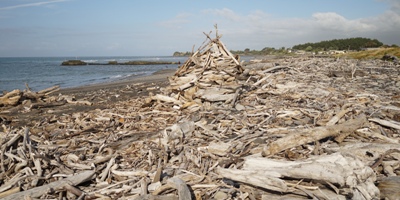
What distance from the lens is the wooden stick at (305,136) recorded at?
13.3 feet

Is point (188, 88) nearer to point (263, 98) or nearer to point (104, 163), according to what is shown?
point (263, 98)

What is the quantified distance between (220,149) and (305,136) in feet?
4.78

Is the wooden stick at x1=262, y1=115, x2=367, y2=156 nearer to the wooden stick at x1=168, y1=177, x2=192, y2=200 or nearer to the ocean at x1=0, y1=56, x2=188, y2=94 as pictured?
the wooden stick at x1=168, y1=177, x2=192, y2=200

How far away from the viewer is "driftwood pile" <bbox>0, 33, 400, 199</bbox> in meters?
3.22

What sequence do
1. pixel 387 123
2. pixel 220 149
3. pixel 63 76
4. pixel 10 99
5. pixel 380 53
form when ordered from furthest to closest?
pixel 63 76 → pixel 380 53 → pixel 10 99 → pixel 387 123 → pixel 220 149

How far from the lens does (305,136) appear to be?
4336mm

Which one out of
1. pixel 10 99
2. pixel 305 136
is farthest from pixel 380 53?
pixel 10 99

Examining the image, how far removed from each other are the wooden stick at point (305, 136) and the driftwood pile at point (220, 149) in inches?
0.7

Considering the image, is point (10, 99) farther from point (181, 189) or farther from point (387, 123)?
point (387, 123)

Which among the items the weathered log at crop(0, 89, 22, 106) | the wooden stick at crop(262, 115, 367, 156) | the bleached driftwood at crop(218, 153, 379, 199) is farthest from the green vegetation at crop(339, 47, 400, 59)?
the weathered log at crop(0, 89, 22, 106)

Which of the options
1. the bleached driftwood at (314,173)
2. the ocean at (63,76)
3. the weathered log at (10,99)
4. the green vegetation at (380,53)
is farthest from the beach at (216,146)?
the green vegetation at (380,53)

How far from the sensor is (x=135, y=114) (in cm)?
792

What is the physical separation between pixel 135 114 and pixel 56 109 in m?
5.50

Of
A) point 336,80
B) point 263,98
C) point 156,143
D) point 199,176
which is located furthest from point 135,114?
point 336,80
